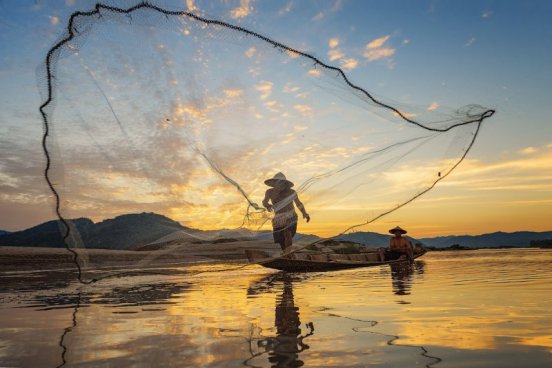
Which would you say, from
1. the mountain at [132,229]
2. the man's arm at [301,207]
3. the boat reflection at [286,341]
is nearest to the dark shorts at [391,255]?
the man's arm at [301,207]

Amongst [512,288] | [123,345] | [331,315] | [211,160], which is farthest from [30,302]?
[512,288]

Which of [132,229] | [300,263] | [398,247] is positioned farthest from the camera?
[398,247]

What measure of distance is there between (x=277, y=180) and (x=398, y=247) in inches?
543

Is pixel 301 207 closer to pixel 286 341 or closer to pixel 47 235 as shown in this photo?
pixel 286 341

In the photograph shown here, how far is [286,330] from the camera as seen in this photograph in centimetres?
489

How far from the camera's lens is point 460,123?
7.87m

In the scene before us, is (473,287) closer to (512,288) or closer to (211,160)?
(512,288)

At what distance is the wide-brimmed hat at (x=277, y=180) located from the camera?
858cm

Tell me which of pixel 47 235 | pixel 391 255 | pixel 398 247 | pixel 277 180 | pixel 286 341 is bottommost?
pixel 286 341

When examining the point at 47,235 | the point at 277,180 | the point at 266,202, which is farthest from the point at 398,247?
the point at 47,235

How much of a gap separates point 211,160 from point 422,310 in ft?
13.8

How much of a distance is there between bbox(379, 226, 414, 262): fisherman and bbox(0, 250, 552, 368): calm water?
12.3 meters

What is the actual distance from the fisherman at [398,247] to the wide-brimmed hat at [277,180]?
12.9 m

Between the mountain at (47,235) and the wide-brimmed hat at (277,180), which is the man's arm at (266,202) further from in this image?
the mountain at (47,235)
